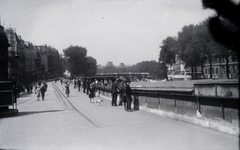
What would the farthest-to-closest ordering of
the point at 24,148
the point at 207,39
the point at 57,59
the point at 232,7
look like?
the point at 57,59, the point at 207,39, the point at 24,148, the point at 232,7

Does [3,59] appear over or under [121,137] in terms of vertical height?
over

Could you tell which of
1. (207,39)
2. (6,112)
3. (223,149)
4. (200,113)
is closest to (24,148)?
(223,149)

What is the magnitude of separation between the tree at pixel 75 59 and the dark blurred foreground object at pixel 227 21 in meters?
89.3

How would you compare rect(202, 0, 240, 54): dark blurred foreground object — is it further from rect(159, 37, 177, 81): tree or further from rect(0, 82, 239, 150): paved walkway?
rect(159, 37, 177, 81): tree

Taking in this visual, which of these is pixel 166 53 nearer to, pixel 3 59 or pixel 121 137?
pixel 3 59

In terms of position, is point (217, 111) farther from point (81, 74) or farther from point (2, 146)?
point (81, 74)

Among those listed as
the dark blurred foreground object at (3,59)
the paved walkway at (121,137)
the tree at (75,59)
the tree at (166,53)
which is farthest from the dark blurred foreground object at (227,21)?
the tree at (75,59)

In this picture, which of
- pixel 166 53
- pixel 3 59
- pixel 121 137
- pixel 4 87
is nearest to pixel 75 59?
pixel 166 53

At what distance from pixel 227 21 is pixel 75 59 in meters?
90.1

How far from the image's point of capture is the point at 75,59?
90688mm

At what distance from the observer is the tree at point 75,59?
90.7 meters

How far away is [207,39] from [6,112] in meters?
40.9

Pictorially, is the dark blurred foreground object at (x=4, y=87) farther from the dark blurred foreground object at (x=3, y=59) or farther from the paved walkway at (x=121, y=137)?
the paved walkway at (x=121, y=137)

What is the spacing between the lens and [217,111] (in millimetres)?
7641
